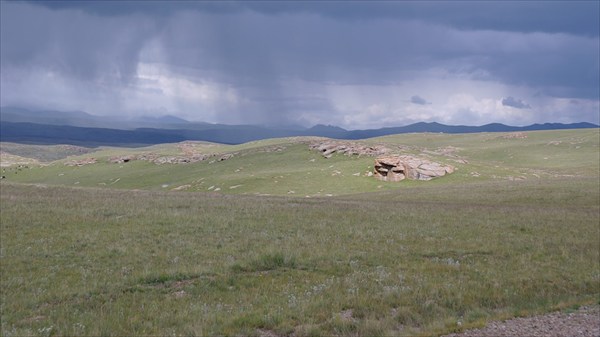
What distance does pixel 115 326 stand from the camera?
40.1 ft

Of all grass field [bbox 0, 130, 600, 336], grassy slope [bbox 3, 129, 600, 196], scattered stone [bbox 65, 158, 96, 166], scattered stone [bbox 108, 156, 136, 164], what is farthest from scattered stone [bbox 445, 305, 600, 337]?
scattered stone [bbox 65, 158, 96, 166]

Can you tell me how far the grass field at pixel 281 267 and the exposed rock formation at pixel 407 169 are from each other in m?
34.5

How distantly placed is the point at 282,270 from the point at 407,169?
62594mm

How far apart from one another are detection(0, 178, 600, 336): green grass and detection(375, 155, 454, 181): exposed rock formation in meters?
42.0

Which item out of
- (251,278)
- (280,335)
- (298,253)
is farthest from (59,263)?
(280,335)

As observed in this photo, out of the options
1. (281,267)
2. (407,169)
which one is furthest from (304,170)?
(281,267)

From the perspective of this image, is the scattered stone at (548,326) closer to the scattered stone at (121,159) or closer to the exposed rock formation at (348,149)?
the exposed rock formation at (348,149)

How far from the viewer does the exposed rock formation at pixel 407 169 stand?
78.0 meters

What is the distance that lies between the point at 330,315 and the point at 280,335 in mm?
1835

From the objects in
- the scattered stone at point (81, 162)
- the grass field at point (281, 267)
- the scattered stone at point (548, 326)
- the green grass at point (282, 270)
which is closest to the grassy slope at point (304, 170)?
the scattered stone at point (81, 162)

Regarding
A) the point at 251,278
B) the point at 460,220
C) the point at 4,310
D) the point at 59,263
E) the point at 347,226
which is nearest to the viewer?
the point at 4,310

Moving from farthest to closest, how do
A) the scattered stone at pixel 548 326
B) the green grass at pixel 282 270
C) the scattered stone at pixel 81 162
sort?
the scattered stone at pixel 81 162, the green grass at pixel 282 270, the scattered stone at pixel 548 326

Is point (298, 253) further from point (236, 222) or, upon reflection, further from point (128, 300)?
point (236, 222)

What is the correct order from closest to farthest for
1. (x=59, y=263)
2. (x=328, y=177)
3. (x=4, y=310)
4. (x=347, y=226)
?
(x=4, y=310) < (x=59, y=263) < (x=347, y=226) < (x=328, y=177)
